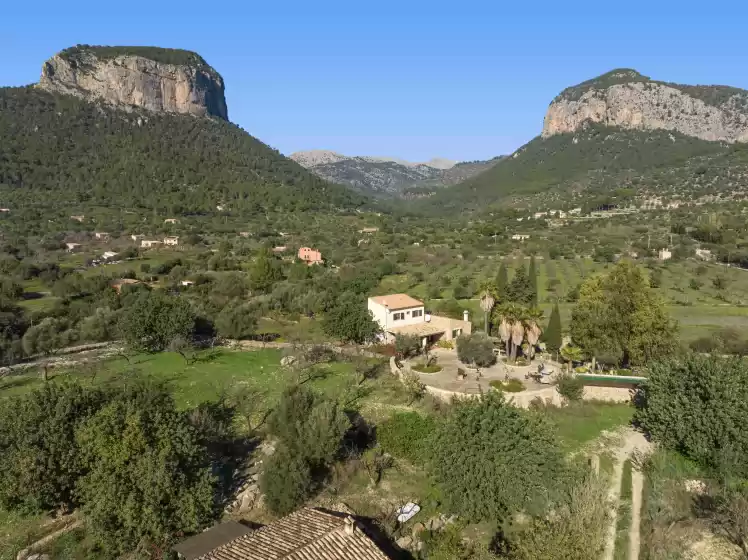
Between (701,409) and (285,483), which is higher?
(701,409)

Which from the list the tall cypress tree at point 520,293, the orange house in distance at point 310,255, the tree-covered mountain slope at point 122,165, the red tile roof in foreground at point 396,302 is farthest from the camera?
the tree-covered mountain slope at point 122,165

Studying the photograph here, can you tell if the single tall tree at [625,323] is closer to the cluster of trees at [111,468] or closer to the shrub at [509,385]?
the shrub at [509,385]

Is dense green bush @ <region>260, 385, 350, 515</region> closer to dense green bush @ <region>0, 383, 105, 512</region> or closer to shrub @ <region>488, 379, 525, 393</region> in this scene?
dense green bush @ <region>0, 383, 105, 512</region>

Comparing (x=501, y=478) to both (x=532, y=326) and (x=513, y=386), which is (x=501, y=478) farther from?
(x=532, y=326)

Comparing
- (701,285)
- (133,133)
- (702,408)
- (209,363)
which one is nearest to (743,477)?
(702,408)

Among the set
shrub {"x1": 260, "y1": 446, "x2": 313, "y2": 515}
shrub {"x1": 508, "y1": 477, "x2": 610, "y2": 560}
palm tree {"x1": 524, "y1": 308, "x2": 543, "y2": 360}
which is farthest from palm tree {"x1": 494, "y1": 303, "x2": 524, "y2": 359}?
shrub {"x1": 260, "y1": 446, "x2": 313, "y2": 515}

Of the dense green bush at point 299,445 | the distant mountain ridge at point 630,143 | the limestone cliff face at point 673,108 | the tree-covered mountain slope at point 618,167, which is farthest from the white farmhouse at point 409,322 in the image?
the limestone cliff face at point 673,108

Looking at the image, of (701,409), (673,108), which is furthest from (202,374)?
(673,108)
